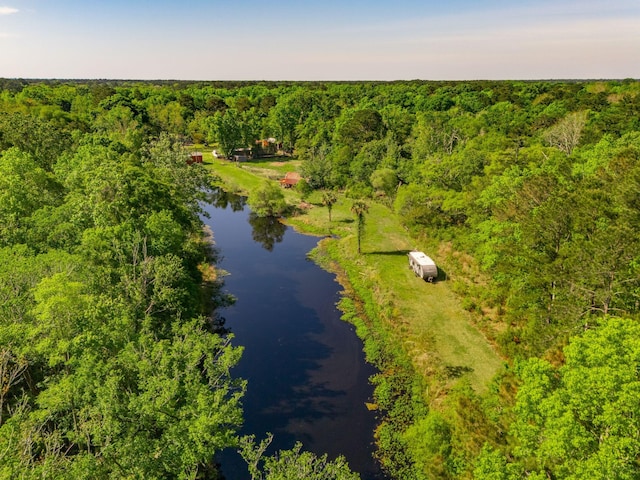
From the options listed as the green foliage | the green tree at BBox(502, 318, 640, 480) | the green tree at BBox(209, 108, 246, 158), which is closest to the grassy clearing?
the green foliage

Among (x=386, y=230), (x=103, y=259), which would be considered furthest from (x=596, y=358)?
(x=386, y=230)

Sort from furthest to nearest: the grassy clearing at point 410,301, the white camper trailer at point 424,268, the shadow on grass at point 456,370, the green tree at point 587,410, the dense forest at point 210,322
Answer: the white camper trailer at point 424,268 < the grassy clearing at point 410,301 < the shadow on grass at point 456,370 < the dense forest at point 210,322 < the green tree at point 587,410

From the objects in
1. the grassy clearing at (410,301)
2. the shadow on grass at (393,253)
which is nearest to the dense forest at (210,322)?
the grassy clearing at (410,301)

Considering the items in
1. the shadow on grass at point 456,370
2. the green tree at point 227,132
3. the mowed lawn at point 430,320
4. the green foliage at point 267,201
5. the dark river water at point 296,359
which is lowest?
the dark river water at point 296,359

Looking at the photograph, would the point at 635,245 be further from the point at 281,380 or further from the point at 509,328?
the point at 281,380

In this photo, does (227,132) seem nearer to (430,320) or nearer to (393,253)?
(393,253)

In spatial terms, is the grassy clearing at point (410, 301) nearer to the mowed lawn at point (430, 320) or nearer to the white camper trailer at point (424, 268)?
the mowed lawn at point (430, 320)

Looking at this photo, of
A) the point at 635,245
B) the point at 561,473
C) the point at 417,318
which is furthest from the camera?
the point at 417,318
